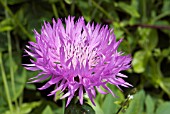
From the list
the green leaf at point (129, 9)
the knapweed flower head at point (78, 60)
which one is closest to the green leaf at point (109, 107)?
the knapweed flower head at point (78, 60)

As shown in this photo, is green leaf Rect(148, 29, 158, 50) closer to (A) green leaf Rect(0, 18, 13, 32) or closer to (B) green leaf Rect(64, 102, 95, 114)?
(A) green leaf Rect(0, 18, 13, 32)

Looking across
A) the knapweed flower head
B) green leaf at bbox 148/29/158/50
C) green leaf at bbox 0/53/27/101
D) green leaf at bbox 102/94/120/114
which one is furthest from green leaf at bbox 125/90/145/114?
green leaf at bbox 148/29/158/50

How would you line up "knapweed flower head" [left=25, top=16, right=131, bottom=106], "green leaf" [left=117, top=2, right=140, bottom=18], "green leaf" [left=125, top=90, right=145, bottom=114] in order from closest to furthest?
"knapweed flower head" [left=25, top=16, right=131, bottom=106], "green leaf" [left=125, top=90, right=145, bottom=114], "green leaf" [left=117, top=2, right=140, bottom=18]

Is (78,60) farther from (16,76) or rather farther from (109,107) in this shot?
(16,76)

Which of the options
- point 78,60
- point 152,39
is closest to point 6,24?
→ point 152,39

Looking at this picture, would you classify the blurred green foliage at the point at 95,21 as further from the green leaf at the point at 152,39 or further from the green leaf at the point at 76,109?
the green leaf at the point at 76,109

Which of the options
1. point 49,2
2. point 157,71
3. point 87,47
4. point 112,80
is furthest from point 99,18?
point 112,80

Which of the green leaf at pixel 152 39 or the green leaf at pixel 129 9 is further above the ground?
the green leaf at pixel 129 9

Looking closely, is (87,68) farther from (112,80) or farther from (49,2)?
(49,2)
